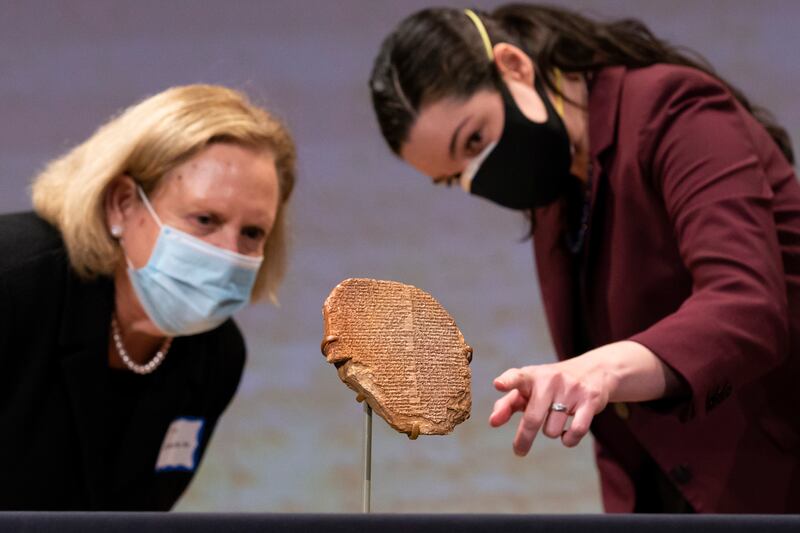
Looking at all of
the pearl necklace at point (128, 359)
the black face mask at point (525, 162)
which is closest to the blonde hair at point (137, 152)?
the pearl necklace at point (128, 359)

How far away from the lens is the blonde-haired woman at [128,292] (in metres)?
1.61

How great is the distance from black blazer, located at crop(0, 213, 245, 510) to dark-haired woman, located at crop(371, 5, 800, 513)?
1.91 ft

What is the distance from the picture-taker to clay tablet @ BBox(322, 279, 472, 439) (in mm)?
1000

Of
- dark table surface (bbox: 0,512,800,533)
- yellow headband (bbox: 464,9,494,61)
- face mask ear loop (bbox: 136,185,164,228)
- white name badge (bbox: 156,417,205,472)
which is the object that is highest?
dark table surface (bbox: 0,512,800,533)

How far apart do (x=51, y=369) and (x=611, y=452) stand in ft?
3.01

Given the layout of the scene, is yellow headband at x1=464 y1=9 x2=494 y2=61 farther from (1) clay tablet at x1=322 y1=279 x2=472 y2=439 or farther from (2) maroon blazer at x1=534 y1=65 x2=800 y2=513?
(1) clay tablet at x1=322 y1=279 x2=472 y2=439

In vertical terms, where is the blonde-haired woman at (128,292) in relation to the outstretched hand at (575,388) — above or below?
below

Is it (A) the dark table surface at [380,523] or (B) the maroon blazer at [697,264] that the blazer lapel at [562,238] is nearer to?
(B) the maroon blazer at [697,264]

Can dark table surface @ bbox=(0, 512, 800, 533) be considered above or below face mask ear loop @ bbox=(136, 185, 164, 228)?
above

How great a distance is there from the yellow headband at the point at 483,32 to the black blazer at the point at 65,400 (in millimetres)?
742

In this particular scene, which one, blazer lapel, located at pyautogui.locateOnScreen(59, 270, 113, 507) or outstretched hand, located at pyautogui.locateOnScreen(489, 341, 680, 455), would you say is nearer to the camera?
outstretched hand, located at pyautogui.locateOnScreen(489, 341, 680, 455)

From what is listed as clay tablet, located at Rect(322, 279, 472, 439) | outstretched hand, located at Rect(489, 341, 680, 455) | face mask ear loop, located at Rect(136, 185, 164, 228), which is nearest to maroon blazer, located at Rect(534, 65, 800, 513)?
outstretched hand, located at Rect(489, 341, 680, 455)

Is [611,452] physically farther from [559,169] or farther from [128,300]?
[128,300]

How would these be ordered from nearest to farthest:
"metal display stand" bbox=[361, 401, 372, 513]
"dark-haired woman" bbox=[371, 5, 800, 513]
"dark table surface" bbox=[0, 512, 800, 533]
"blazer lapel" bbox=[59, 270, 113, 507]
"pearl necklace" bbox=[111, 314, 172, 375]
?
"dark table surface" bbox=[0, 512, 800, 533] → "metal display stand" bbox=[361, 401, 372, 513] → "dark-haired woman" bbox=[371, 5, 800, 513] → "blazer lapel" bbox=[59, 270, 113, 507] → "pearl necklace" bbox=[111, 314, 172, 375]
